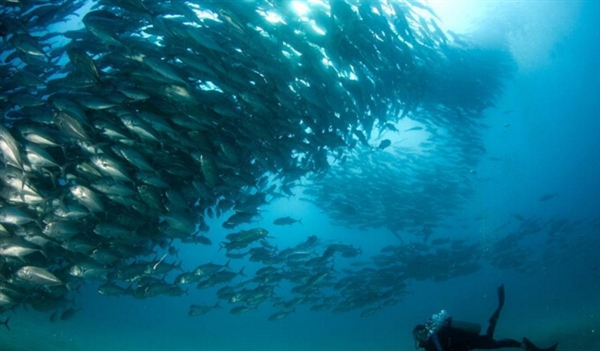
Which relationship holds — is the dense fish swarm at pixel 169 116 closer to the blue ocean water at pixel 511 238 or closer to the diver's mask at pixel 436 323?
the blue ocean water at pixel 511 238

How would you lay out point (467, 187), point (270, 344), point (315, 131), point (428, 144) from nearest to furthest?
point (315, 131) < point (428, 144) < point (467, 187) < point (270, 344)

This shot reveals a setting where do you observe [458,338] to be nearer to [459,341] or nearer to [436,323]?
[459,341]

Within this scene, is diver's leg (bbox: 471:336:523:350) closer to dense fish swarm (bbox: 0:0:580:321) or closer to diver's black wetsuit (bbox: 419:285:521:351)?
diver's black wetsuit (bbox: 419:285:521:351)

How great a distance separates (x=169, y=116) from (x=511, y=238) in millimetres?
28386

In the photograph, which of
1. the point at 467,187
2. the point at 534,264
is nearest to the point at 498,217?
the point at 534,264

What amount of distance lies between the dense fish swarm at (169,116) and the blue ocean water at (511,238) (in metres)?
2.43

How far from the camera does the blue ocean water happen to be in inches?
800

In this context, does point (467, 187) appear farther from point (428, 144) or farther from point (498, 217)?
point (498, 217)

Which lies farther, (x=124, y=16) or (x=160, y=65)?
(x=124, y=16)

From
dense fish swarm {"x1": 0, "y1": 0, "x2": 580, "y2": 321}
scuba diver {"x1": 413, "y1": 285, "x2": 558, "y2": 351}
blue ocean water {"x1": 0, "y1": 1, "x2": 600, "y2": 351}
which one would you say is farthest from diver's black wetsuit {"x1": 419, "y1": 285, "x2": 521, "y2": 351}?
blue ocean water {"x1": 0, "y1": 1, "x2": 600, "y2": 351}

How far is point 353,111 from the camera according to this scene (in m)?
10.1

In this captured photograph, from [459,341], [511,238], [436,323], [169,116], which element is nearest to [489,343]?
[459,341]

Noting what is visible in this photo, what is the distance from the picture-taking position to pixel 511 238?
26.5m

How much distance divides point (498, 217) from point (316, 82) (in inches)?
1494
